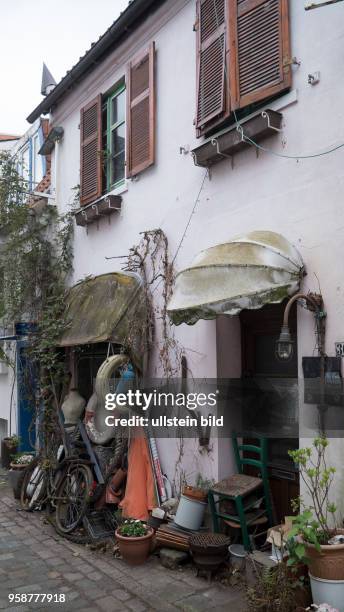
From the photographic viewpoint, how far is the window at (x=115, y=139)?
8.34 m

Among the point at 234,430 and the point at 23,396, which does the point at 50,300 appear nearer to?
the point at 23,396

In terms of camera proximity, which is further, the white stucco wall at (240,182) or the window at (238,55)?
the window at (238,55)

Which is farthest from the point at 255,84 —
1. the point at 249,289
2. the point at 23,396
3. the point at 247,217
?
the point at 23,396

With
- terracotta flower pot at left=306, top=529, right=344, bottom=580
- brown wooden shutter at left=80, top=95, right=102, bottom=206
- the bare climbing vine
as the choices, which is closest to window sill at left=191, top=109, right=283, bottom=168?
the bare climbing vine

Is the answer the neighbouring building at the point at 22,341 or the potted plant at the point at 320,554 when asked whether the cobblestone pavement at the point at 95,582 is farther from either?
the neighbouring building at the point at 22,341

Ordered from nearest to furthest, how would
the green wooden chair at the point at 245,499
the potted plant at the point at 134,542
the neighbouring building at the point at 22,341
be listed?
the green wooden chair at the point at 245,499 → the potted plant at the point at 134,542 → the neighbouring building at the point at 22,341

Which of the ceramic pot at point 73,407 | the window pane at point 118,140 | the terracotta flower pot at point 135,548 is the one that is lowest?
the terracotta flower pot at point 135,548

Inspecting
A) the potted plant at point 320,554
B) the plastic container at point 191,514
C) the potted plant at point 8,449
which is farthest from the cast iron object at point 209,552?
the potted plant at point 8,449

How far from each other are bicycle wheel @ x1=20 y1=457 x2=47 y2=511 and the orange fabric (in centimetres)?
198

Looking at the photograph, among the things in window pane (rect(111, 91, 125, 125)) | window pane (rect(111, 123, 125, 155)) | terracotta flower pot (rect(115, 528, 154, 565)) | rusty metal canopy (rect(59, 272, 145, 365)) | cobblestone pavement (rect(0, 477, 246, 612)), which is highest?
window pane (rect(111, 91, 125, 125))

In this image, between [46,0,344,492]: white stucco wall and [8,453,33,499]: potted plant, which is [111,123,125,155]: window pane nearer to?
[46,0,344,492]: white stucco wall

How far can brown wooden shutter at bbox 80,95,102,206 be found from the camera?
8609 mm

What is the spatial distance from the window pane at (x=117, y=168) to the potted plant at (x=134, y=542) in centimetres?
498

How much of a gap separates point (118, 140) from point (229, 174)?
10.3 feet
